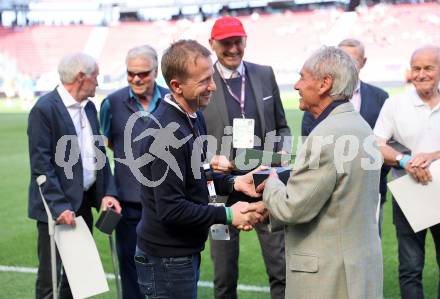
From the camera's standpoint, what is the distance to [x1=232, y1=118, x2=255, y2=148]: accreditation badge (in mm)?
4426

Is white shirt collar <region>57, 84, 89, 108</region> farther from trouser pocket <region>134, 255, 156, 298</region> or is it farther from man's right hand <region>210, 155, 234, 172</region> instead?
trouser pocket <region>134, 255, 156, 298</region>

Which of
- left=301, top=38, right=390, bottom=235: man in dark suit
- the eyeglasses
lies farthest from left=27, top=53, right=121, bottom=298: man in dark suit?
left=301, top=38, right=390, bottom=235: man in dark suit

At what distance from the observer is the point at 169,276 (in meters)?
2.91

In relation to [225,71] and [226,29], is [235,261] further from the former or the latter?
[226,29]

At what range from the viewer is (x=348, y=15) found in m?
37.0

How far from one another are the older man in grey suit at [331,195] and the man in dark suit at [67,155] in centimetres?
178

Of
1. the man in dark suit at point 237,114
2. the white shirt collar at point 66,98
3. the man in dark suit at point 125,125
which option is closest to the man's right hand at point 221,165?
the man in dark suit at point 237,114

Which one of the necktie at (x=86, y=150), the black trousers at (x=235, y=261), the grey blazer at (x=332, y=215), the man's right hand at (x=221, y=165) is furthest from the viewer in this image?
the black trousers at (x=235, y=261)

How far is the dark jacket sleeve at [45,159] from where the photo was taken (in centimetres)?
405

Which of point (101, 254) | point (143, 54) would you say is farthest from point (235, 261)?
point (101, 254)

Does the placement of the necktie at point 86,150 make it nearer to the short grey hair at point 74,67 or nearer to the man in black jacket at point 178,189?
the short grey hair at point 74,67

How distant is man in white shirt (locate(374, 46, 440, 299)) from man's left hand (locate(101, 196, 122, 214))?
1.84 meters

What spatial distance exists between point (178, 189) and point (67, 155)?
1640 millimetres

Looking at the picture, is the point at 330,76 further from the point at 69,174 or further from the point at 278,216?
the point at 69,174
